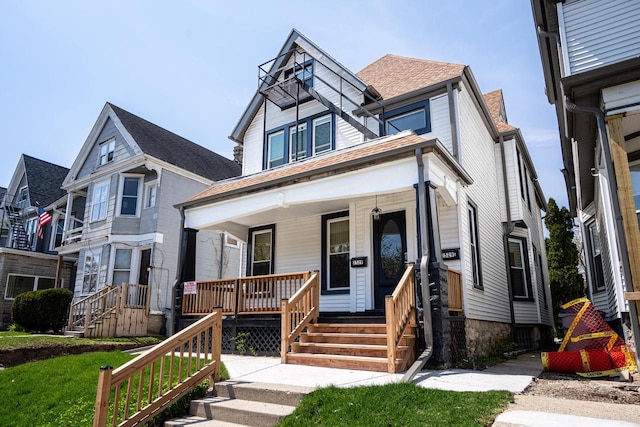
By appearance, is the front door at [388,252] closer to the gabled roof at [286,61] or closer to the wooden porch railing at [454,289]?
the wooden porch railing at [454,289]

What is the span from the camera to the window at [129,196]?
61.1ft

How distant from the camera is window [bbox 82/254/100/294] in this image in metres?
18.3

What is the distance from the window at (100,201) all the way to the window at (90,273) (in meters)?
1.80

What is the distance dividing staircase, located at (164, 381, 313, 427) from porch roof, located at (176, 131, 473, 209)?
465cm

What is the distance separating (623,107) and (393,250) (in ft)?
18.4

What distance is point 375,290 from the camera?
34.9ft

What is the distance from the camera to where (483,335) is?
1032 cm

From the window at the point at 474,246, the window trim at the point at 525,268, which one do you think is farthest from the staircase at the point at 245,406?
the window trim at the point at 525,268

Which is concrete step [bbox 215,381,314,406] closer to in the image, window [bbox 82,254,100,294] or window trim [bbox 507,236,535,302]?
window trim [bbox 507,236,535,302]

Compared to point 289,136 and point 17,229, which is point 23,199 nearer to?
point 17,229

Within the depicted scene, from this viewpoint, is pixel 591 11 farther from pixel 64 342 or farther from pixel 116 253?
pixel 116 253

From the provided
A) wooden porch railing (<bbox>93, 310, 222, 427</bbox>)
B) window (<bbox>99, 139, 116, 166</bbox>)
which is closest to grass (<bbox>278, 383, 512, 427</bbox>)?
wooden porch railing (<bbox>93, 310, 222, 427</bbox>)

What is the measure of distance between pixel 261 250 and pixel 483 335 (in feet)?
22.2

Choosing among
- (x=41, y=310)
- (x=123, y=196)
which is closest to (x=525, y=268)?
(x=123, y=196)
